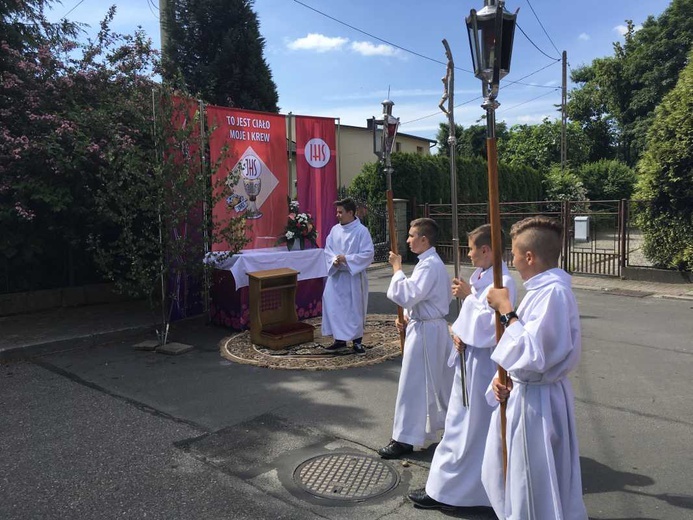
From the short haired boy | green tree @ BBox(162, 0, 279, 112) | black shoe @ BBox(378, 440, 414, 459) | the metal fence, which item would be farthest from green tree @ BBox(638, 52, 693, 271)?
the short haired boy

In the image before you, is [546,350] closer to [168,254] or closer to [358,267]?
[358,267]

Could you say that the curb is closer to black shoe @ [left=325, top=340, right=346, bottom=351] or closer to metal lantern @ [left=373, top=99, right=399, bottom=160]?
black shoe @ [left=325, top=340, right=346, bottom=351]

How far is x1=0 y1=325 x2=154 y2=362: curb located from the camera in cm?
698

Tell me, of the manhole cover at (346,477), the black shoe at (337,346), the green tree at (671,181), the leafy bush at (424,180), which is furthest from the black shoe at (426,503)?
the leafy bush at (424,180)

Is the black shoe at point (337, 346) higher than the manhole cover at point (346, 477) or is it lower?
higher

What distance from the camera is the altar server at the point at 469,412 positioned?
10.5ft

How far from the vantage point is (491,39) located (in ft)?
9.46

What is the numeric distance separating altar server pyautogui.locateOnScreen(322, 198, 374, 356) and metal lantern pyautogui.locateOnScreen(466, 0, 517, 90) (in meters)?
4.34

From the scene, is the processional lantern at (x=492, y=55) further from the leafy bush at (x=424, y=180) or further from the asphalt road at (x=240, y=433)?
the leafy bush at (x=424, y=180)

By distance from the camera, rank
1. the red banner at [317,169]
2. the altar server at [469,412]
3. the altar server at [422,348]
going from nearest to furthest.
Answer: the altar server at [469,412] → the altar server at [422,348] → the red banner at [317,169]

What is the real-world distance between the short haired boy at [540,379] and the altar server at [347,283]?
4.52 metres

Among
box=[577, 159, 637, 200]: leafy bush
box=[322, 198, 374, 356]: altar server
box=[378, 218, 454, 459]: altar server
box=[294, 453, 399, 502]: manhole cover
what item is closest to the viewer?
box=[294, 453, 399, 502]: manhole cover

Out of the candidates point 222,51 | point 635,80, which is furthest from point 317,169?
point 635,80

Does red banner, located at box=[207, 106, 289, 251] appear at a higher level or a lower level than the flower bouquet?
higher
